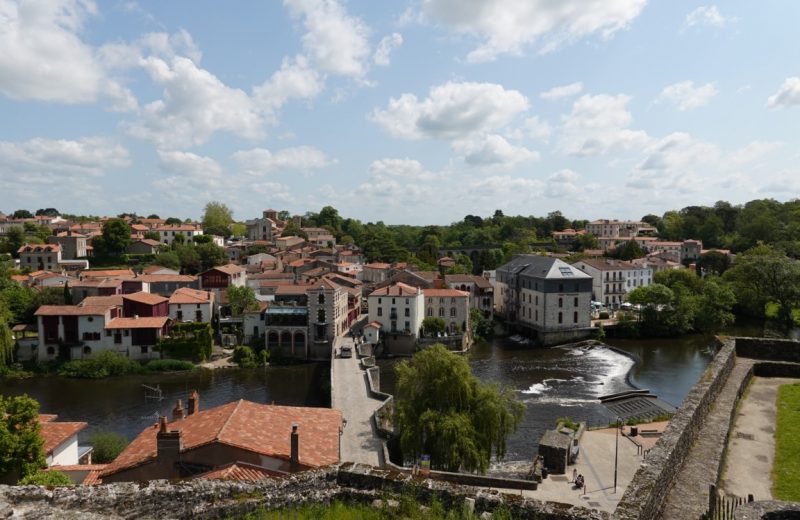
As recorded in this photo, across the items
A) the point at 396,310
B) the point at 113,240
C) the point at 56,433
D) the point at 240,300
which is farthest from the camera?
the point at 113,240

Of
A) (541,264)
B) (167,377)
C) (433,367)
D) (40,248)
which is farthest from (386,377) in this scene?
(40,248)

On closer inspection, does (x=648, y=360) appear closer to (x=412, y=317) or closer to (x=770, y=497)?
(x=412, y=317)

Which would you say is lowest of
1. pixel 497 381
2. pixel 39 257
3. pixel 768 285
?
pixel 497 381

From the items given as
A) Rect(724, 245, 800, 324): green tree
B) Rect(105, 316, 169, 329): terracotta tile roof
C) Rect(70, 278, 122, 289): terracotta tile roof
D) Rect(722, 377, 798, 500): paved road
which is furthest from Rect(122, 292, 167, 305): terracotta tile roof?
Rect(724, 245, 800, 324): green tree

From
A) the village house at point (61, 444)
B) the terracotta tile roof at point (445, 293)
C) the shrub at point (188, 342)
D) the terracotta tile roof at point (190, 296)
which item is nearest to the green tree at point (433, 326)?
the terracotta tile roof at point (445, 293)

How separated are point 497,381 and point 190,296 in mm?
32002

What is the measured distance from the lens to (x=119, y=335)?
1868 inches

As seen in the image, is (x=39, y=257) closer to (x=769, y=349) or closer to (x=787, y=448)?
(x=769, y=349)

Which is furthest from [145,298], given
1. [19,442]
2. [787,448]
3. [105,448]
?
[787,448]

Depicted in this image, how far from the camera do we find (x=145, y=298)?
51094 mm

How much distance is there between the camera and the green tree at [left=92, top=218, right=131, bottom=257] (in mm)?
83625

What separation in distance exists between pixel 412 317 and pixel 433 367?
30349 mm

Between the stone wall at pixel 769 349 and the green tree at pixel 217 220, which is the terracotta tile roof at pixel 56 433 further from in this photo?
the green tree at pixel 217 220

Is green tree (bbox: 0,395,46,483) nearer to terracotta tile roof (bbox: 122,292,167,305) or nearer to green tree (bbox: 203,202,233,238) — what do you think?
terracotta tile roof (bbox: 122,292,167,305)
